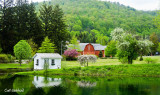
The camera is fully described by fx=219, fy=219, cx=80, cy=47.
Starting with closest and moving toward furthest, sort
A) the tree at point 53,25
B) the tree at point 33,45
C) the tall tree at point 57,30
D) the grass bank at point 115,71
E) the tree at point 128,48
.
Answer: the grass bank at point 115,71 < the tree at point 128,48 < the tree at point 33,45 < the tall tree at point 57,30 < the tree at point 53,25

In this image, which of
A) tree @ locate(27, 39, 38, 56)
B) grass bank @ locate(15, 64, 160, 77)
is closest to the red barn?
tree @ locate(27, 39, 38, 56)

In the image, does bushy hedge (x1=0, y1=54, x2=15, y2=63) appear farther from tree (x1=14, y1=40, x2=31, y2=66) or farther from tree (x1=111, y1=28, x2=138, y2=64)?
tree (x1=111, y1=28, x2=138, y2=64)

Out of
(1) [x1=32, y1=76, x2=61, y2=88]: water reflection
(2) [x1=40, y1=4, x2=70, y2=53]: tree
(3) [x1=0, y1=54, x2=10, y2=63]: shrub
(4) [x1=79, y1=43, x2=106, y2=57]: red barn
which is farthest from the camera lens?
(4) [x1=79, y1=43, x2=106, y2=57]: red barn

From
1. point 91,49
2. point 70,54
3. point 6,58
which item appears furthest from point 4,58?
point 91,49

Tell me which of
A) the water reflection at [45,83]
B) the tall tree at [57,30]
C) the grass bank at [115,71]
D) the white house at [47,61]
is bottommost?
the water reflection at [45,83]

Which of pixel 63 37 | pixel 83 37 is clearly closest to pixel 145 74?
pixel 63 37

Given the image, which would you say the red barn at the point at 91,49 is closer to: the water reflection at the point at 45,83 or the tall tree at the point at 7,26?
the tall tree at the point at 7,26

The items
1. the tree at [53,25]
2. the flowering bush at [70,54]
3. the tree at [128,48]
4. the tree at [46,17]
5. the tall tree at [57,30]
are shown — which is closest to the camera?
the tree at [128,48]

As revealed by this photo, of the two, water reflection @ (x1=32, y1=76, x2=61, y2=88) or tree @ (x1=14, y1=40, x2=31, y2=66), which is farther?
tree @ (x1=14, y1=40, x2=31, y2=66)

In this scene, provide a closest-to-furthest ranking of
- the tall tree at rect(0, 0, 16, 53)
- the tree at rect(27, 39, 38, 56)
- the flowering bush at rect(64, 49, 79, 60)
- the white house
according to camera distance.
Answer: the white house < the tall tree at rect(0, 0, 16, 53) < the tree at rect(27, 39, 38, 56) < the flowering bush at rect(64, 49, 79, 60)

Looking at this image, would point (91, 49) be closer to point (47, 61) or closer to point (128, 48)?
point (128, 48)

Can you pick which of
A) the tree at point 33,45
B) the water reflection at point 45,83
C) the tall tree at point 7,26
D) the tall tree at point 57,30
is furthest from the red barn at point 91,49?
the water reflection at point 45,83

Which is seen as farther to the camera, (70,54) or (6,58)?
(70,54)

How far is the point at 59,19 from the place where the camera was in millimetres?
63906
